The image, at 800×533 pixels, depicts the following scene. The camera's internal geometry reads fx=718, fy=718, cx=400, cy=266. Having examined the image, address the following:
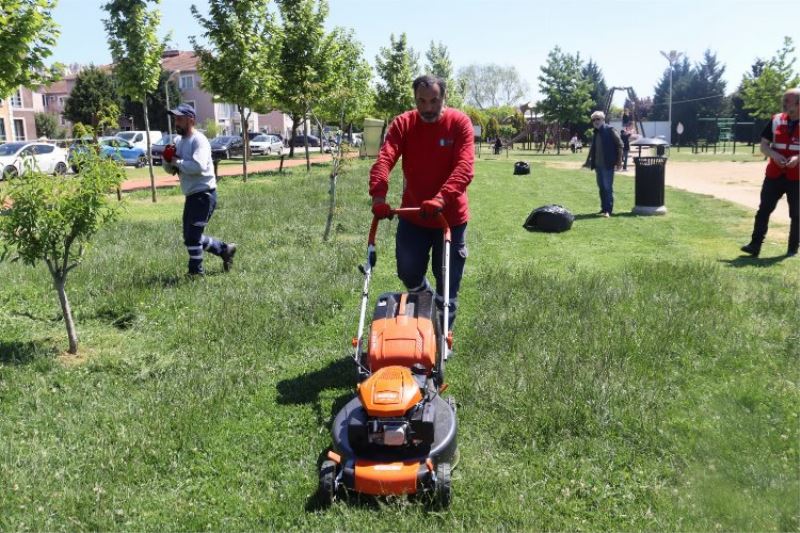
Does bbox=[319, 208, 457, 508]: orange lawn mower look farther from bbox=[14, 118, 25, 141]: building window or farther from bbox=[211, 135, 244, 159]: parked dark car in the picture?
bbox=[14, 118, 25, 141]: building window

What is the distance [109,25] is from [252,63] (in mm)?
6439

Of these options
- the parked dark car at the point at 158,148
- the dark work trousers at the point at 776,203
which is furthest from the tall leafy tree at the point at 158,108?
the dark work trousers at the point at 776,203

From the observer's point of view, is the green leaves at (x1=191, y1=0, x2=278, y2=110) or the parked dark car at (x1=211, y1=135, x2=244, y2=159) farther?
the parked dark car at (x1=211, y1=135, x2=244, y2=159)

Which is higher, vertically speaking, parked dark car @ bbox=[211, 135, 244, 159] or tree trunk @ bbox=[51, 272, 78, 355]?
parked dark car @ bbox=[211, 135, 244, 159]

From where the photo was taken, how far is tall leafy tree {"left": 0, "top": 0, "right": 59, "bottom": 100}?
7.03m

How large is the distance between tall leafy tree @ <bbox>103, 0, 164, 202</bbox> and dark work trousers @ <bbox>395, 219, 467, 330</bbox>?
1394 centimetres

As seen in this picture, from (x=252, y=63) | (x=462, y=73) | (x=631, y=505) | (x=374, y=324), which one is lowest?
(x=631, y=505)

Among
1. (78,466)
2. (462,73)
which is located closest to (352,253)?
(78,466)

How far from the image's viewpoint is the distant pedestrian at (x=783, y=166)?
28.8 feet

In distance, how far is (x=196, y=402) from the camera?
491cm

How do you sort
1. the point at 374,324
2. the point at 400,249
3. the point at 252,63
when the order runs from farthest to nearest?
1. the point at 252,63
2. the point at 400,249
3. the point at 374,324

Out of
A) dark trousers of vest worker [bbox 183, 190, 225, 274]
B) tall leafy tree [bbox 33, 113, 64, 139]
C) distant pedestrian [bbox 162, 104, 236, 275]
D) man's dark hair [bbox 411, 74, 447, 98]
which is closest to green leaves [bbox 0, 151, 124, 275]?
distant pedestrian [bbox 162, 104, 236, 275]

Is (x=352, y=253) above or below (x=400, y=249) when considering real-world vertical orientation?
below

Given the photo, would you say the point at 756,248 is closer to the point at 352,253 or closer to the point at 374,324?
the point at 352,253
